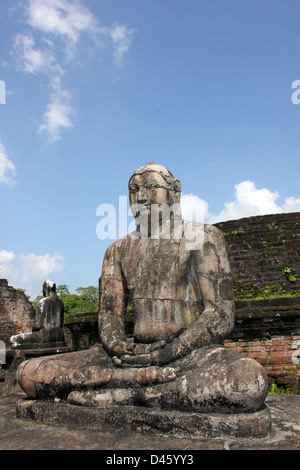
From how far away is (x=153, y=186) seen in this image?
3.49 meters

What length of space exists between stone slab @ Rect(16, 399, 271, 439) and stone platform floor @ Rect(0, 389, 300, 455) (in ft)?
0.14

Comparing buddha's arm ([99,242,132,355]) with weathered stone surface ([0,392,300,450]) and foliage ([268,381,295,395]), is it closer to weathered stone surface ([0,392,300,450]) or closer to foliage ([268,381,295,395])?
weathered stone surface ([0,392,300,450])

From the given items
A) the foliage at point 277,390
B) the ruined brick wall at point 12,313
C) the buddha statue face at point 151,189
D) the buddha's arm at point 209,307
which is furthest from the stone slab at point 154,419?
the ruined brick wall at point 12,313

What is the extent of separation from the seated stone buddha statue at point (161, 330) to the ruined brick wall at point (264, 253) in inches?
156

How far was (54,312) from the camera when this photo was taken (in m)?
8.86

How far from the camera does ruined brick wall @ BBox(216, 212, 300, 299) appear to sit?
23.2ft

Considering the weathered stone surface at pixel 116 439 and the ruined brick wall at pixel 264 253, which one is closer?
the weathered stone surface at pixel 116 439

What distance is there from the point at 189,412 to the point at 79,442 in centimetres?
69

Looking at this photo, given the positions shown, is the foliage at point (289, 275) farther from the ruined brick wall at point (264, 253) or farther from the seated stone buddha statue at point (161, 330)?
the seated stone buddha statue at point (161, 330)

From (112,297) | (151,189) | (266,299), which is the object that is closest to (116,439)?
(112,297)

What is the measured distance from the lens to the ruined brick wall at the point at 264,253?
706 cm

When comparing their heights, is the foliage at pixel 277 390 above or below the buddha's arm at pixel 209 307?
below

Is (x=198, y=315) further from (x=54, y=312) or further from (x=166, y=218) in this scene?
(x=54, y=312)
